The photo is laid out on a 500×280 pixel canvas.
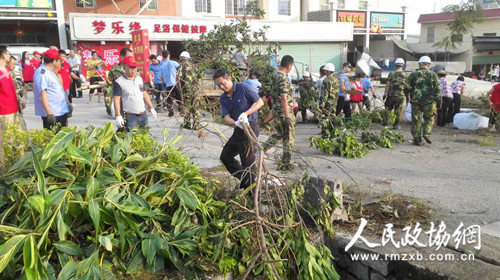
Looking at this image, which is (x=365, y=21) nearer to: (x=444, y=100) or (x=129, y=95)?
(x=444, y=100)

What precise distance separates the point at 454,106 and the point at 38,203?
1052 cm

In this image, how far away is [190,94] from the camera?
8.13 m

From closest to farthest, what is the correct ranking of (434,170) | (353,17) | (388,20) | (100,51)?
(434,170) → (100,51) → (353,17) → (388,20)

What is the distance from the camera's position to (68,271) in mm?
3074

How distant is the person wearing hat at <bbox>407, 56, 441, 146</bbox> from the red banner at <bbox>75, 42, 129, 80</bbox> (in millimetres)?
15331

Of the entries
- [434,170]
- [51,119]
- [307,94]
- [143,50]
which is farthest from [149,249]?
[143,50]

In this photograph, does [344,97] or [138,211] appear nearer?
[138,211]

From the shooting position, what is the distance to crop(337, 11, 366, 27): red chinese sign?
28609 mm

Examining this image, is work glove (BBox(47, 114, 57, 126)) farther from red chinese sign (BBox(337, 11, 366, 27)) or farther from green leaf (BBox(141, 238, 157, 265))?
red chinese sign (BBox(337, 11, 366, 27))

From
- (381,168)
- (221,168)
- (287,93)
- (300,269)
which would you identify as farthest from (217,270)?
(381,168)

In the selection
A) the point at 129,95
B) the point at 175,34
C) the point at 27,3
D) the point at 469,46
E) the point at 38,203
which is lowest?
the point at 38,203

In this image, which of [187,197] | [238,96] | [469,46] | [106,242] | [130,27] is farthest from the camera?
[469,46]

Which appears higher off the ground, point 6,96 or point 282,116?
point 6,96

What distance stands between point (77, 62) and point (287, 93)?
37.8 ft
